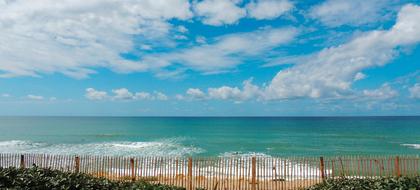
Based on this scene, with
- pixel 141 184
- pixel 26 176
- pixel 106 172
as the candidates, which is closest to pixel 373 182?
pixel 141 184

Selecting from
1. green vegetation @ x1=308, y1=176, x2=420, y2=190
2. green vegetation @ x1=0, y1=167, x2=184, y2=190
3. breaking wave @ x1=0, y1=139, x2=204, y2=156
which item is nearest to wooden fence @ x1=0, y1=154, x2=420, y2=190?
green vegetation @ x1=308, y1=176, x2=420, y2=190

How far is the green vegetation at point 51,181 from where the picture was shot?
873cm

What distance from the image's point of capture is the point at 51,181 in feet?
29.3

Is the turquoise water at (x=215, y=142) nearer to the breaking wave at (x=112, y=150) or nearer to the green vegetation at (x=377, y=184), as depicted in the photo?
the breaking wave at (x=112, y=150)

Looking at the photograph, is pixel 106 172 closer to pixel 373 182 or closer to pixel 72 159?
pixel 72 159

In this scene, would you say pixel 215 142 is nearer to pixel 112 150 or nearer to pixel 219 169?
pixel 112 150

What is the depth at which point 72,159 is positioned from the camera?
16.5 meters

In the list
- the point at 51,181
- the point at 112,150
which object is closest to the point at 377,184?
the point at 51,181

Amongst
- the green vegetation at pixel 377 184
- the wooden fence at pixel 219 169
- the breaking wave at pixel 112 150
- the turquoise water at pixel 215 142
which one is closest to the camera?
the green vegetation at pixel 377 184

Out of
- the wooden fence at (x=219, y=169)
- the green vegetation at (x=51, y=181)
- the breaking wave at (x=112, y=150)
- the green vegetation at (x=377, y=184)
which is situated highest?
the green vegetation at (x=51, y=181)

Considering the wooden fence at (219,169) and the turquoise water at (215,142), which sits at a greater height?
the wooden fence at (219,169)

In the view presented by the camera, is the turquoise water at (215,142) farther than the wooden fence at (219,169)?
Yes

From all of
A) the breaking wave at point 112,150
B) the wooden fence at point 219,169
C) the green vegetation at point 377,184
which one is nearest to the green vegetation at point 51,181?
the wooden fence at point 219,169

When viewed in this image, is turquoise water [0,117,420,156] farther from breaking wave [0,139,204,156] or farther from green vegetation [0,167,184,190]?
green vegetation [0,167,184,190]
